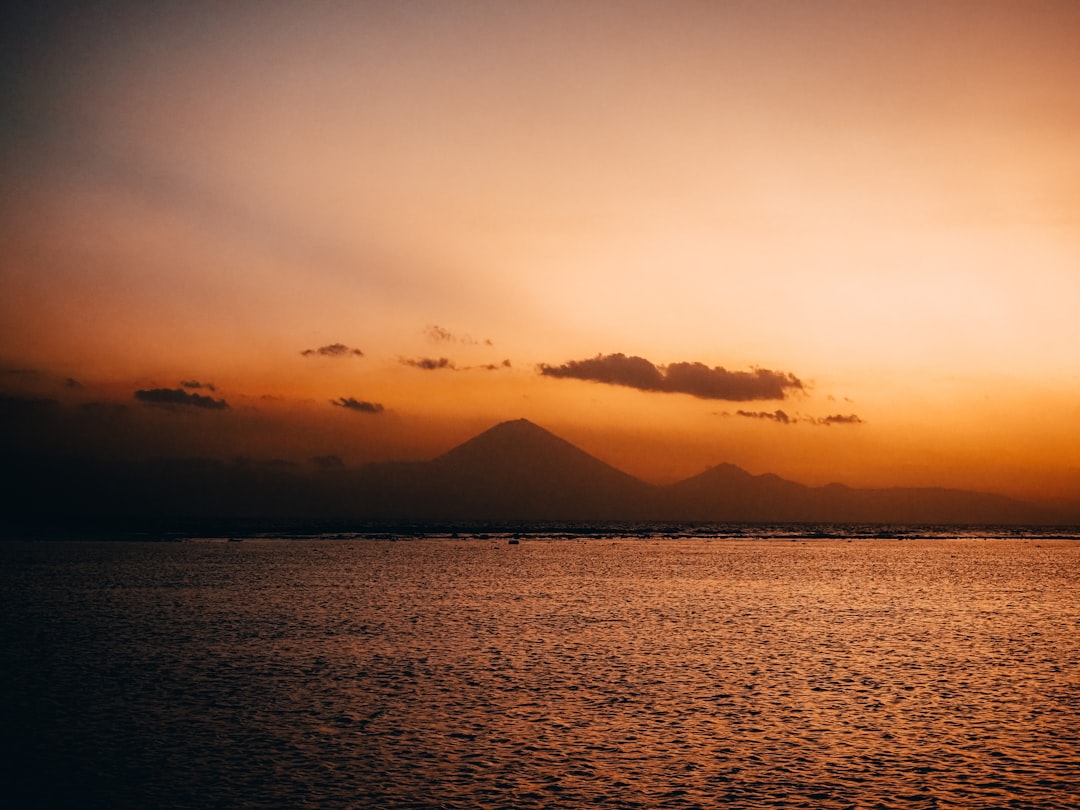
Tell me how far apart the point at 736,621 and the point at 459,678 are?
24.6 meters

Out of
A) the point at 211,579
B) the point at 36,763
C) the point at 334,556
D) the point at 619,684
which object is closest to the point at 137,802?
the point at 36,763

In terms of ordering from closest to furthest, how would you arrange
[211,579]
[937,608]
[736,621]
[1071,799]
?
1. [1071,799]
2. [736,621]
3. [937,608]
4. [211,579]

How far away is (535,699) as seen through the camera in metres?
32.3

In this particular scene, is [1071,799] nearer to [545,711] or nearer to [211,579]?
[545,711]

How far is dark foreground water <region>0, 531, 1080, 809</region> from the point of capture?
2272cm

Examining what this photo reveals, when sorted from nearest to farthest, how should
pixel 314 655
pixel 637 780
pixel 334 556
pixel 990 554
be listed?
pixel 637 780, pixel 314 655, pixel 334 556, pixel 990 554

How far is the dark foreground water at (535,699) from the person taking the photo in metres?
22.7

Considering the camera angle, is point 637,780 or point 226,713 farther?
point 226,713

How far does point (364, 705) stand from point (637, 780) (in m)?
12.3

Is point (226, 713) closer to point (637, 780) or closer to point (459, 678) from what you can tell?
point (459, 678)

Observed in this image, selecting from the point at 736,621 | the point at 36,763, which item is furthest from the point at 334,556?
the point at 36,763

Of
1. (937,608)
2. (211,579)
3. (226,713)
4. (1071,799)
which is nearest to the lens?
(1071,799)

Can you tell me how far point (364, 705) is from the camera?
103ft

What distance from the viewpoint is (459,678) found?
36.2 meters
